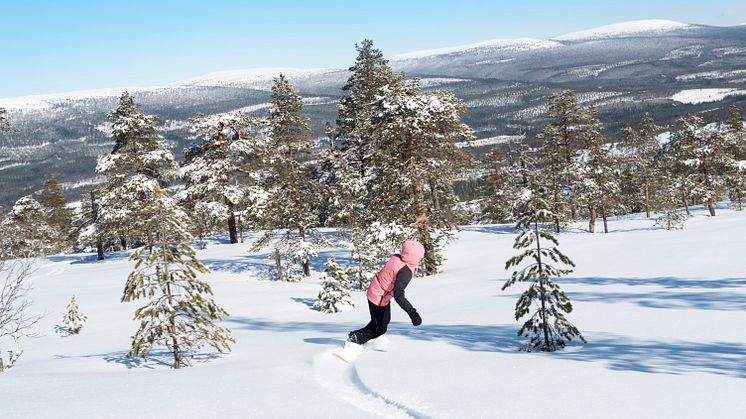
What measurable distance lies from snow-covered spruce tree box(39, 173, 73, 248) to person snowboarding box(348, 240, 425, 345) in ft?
218

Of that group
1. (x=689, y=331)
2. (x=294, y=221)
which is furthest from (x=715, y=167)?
(x=689, y=331)

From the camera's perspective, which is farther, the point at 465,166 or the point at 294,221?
the point at 294,221

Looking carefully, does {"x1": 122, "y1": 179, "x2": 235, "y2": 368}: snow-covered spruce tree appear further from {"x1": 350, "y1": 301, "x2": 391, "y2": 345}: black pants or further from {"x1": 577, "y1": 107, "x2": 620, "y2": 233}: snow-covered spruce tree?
{"x1": 577, "y1": 107, "x2": 620, "y2": 233}: snow-covered spruce tree

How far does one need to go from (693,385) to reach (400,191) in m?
18.6

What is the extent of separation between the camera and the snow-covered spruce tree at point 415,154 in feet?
71.4

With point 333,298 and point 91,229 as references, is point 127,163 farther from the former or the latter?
point 333,298

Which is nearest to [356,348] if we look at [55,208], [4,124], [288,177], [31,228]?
[4,124]

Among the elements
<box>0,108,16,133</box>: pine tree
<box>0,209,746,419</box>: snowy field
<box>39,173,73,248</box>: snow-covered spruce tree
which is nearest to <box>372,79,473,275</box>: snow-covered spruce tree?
<box>0,209,746,419</box>: snowy field

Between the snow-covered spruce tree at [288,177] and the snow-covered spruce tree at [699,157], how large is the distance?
34582mm

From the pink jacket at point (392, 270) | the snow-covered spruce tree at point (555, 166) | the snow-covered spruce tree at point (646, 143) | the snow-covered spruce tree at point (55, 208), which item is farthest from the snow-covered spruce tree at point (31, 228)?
the snow-covered spruce tree at point (646, 143)

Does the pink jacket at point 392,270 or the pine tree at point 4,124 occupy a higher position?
the pine tree at point 4,124

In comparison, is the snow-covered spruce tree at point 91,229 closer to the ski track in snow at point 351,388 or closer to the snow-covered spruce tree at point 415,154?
the snow-covered spruce tree at point 415,154

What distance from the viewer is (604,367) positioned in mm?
6102

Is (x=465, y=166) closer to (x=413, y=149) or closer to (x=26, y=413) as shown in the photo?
(x=413, y=149)
